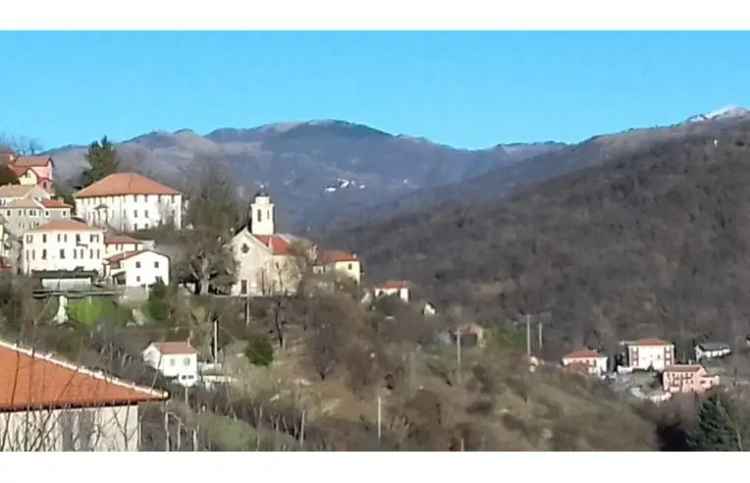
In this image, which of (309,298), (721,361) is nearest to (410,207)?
(309,298)

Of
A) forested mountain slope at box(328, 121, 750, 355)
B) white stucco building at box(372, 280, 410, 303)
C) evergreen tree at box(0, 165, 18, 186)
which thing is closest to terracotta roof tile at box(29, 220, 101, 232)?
evergreen tree at box(0, 165, 18, 186)

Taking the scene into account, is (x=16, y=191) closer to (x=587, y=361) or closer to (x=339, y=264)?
(x=339, y=264)

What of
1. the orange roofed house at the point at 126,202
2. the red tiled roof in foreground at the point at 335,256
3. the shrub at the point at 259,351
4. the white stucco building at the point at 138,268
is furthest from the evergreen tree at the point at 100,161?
the shrub at the point at 259,351

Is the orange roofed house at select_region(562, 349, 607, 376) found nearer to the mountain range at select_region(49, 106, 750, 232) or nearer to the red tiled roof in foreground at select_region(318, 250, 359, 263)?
the mountain range at select_region(49, 106, 750, 232)

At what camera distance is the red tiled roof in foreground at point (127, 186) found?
9.86 meters

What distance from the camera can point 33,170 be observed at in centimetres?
1091

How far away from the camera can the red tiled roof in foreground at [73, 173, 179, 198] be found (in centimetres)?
986

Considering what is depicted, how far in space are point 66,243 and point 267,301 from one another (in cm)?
189

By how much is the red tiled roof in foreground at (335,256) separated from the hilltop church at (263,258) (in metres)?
0.09

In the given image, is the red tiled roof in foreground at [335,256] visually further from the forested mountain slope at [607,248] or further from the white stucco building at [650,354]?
the white stucco building at [650,354]

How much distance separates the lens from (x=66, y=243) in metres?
9.38

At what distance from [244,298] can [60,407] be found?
25.7ft

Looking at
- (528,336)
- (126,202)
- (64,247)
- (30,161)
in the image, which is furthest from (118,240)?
(528,336)
